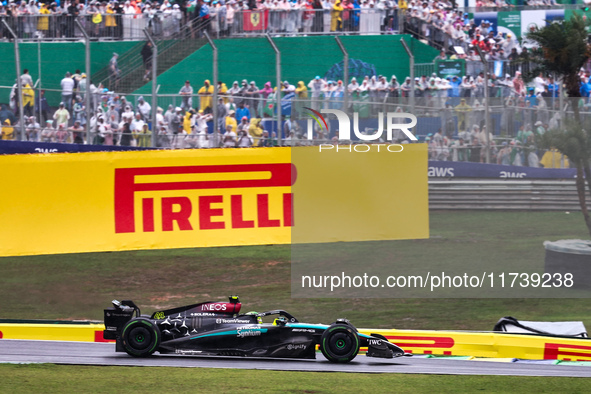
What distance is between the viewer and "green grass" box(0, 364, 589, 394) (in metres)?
7.79

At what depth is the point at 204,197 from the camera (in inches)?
505

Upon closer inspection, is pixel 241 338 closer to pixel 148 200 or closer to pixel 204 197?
pixel 204 197

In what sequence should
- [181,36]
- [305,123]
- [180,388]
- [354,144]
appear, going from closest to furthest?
[180,388] < [354,144] < [305,123] < [181,36]

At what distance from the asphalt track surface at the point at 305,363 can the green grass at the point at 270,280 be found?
1975mm

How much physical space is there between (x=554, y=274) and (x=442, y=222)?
67.6 inches

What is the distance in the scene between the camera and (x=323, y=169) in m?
12.3

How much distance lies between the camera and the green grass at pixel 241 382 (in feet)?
25.6

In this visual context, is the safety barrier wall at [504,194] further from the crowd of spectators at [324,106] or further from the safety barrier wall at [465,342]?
the safety barrier wall at [465,342]

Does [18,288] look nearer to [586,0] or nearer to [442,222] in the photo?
[442,222]

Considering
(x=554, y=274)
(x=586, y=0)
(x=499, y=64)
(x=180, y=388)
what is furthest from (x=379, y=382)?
(x=586, y=0)

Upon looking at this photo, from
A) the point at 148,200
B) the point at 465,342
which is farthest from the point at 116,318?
the point at 465,342

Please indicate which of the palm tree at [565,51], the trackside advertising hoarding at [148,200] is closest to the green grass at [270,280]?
the trackside advertising hoarding at [148,200]

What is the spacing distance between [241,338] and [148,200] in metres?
4.10

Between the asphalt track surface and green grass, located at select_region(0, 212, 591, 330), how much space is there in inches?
77.8
